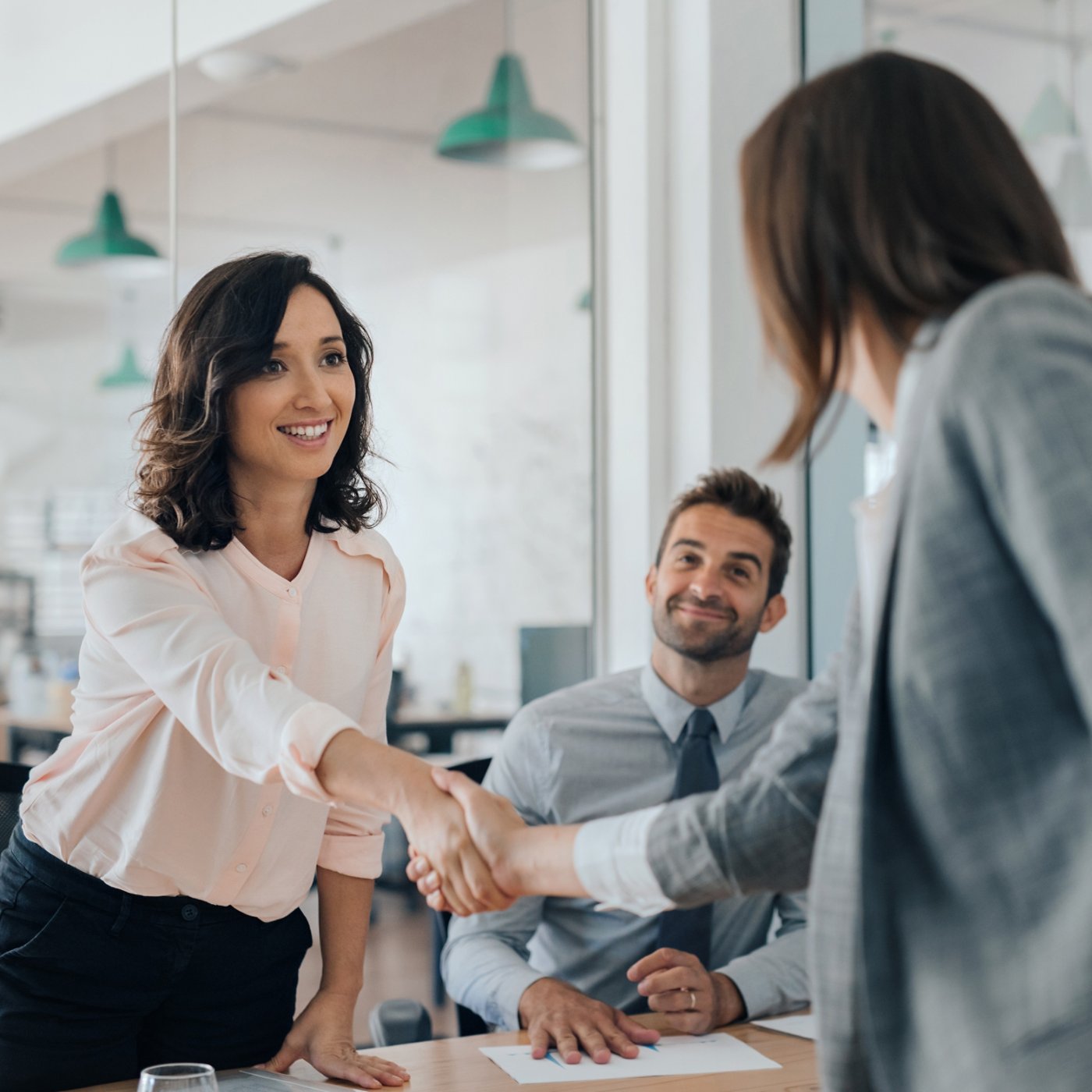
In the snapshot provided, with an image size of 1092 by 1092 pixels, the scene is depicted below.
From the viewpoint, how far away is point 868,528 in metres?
1.21

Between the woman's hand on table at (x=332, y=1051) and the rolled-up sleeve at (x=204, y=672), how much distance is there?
1.04ft


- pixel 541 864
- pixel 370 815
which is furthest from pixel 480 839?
pixel 370 815

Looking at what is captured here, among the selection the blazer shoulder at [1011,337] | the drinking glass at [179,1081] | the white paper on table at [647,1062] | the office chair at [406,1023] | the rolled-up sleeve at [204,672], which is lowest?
the office chair at [406,1023]

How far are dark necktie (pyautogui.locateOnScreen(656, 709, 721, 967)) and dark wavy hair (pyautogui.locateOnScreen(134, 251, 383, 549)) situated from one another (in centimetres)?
94

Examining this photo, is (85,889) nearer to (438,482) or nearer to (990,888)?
(990,888)

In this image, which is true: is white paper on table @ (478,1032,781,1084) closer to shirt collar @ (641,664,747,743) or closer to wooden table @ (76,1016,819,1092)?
wooden table @ (76,1016,819,1092)

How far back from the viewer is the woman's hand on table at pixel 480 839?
1.58 m

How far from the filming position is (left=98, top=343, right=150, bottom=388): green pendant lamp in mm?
3061

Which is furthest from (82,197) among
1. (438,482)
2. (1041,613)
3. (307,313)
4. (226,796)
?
(1041,613)

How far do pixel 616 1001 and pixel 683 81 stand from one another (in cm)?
190

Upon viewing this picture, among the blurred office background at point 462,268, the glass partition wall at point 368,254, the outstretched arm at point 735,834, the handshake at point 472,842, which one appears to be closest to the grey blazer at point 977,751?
the outstretched arm at point 735,834

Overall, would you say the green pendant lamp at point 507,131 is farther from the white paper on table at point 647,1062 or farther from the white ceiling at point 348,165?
the white paper on table at point 647,1062

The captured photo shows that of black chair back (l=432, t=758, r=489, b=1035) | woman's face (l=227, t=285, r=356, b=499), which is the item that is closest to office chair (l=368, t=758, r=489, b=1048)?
black chair back (l=432, t=758, r=489, b=1035)

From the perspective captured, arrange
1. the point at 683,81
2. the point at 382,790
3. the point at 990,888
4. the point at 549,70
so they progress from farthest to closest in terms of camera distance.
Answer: the point at 549,70
the point at 683,81
the point at 382,790
the point at 990,888
